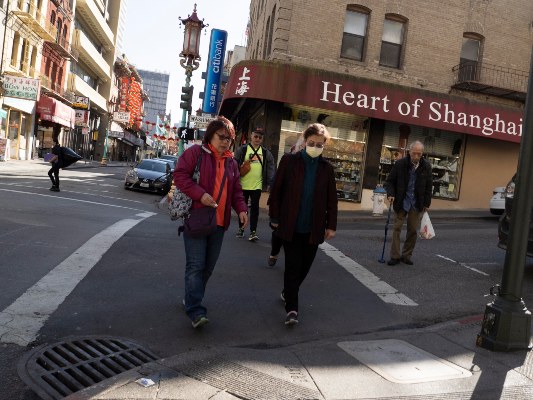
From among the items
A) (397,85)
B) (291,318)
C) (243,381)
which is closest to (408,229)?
(291,318)

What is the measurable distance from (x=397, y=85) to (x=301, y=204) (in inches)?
515

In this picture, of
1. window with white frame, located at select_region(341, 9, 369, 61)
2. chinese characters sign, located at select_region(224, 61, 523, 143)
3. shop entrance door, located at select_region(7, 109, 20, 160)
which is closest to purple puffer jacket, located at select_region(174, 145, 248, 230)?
chinese characters sign, located at select_region(224, 61, 523, 143)

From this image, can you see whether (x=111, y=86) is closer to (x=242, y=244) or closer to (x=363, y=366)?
(x=242, y=244)

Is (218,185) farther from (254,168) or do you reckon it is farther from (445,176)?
(445,176)

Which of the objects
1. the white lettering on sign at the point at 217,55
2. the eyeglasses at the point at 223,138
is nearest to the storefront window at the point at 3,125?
the white lettering on sign at the point at 217,55

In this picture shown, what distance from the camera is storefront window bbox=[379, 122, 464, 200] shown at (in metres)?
18.1

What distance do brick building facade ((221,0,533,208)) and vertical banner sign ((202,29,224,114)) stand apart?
6.57 m

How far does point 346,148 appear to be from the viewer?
1795cm

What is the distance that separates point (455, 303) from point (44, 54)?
38760 millimetres

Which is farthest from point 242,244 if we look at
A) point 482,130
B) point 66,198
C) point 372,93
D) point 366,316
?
point 482,130

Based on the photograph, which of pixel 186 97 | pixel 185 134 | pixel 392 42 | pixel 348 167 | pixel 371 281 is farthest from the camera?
pixel 392 42

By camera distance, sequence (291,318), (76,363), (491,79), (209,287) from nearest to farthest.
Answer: (76,363), (291,318), (209,287), (491,79)

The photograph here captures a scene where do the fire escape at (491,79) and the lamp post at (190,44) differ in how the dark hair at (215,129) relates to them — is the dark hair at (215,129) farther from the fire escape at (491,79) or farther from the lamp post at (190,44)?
the fire escape at (491,79)

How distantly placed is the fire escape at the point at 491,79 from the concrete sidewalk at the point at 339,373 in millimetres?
15680
